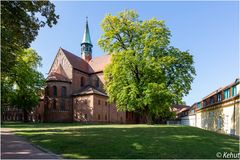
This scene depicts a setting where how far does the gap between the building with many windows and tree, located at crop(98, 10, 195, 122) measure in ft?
15.4

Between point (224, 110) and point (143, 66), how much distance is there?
11.3m

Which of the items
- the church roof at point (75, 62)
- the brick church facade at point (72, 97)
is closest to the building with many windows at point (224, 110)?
the brick church facade at point (72, 97)

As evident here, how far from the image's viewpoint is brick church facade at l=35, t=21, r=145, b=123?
2010 inches

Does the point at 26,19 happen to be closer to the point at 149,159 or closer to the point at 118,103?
the point at 149,159

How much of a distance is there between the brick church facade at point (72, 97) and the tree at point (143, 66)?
17677mm

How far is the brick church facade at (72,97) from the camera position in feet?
168

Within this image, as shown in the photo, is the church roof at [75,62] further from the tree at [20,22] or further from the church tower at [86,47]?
the tree at [20,22]

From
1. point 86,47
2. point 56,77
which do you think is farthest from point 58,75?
point 86,47

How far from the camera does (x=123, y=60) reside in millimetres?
31531

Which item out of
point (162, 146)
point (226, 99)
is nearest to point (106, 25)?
point (226, 99)

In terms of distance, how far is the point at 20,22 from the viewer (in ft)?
54.7

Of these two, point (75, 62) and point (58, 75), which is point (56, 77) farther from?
point (75, 62)

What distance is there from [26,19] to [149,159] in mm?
12011

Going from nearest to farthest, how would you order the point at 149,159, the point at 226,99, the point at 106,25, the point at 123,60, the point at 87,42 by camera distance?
the point at 149,159, the point at 226,99, the point at 123,60, the point at 106,25, the point at 87,42
